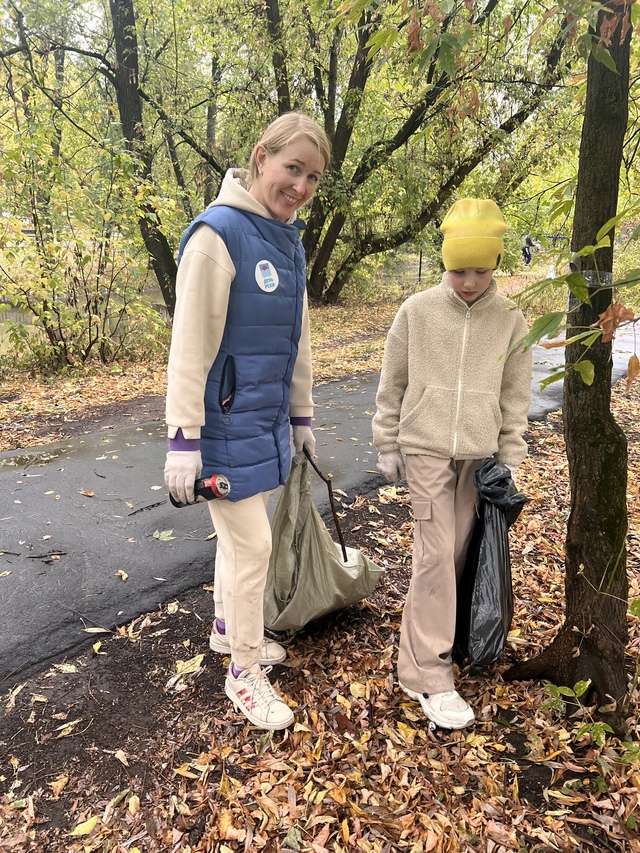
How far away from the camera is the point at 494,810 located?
193 centimetres

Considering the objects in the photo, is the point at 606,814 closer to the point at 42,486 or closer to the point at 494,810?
the point at 494,810

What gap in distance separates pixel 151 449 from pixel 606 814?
4.57m

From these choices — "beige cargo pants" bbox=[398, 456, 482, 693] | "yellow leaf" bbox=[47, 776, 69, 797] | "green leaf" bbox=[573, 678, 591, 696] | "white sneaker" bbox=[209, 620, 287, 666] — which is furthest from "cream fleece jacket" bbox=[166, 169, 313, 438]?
"green leaf" bbox=[573, 678, 591, 696]

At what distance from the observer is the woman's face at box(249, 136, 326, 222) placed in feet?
6.61

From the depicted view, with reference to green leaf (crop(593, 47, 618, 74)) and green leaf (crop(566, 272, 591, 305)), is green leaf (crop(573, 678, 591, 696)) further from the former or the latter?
green leaf (crop(593, 47, 618, 74))

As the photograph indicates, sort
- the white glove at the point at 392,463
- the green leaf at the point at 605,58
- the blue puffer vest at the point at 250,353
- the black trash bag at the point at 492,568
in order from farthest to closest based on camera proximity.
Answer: the white glove at the point at 392,463
the black trash bag at the point at 492,568
the blue puffer vest at the point at 250,353
the green leaf at the point at 605,58

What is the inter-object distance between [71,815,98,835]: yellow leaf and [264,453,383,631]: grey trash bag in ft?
3.12

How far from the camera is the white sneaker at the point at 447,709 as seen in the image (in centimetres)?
223

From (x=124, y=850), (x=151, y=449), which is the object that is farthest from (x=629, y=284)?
(x=151, y=449)

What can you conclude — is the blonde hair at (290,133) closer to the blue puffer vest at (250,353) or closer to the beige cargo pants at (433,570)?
the blue puffer vest at (250,353)

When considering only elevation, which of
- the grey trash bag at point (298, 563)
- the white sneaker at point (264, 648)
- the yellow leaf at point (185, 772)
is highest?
the grey trash bag at point (298, 563)

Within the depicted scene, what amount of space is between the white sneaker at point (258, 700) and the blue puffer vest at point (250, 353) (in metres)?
0.82

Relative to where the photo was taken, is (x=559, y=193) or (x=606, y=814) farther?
(x=559, y=193)

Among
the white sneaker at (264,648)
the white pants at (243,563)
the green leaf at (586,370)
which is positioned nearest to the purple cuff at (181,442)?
the white pants at (243,563)
